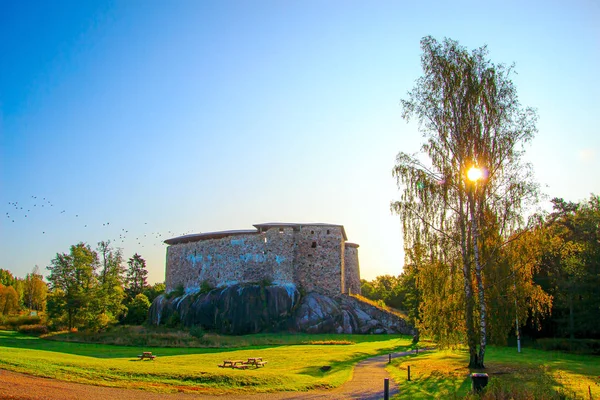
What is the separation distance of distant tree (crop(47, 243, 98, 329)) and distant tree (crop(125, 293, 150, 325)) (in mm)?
16125

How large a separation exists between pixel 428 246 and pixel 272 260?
33.1 meters

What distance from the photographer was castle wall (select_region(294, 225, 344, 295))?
5397 cm

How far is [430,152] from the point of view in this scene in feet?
77.1

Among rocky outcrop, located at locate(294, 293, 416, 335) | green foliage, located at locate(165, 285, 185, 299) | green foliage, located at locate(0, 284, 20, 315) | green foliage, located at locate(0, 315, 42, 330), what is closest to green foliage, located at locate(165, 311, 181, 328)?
green foliage, located at locate(165, 285, 185, 299)

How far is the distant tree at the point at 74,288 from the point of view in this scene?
43.2 meters

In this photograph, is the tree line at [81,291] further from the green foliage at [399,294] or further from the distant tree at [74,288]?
the green foliage at [399,294]

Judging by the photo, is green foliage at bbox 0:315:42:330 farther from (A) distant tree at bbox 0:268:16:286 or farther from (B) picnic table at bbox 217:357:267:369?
(A) distant tree at bbox 0:268:16:286

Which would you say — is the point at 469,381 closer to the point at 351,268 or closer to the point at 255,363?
the point at 255,363

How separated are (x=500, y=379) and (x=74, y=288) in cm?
3997

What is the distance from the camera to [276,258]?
176ft

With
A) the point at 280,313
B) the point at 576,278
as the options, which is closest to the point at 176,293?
the point at 280,313

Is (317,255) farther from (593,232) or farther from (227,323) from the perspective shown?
(593,232)

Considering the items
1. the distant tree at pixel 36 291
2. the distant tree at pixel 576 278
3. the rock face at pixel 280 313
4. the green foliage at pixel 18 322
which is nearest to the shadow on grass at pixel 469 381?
the distant tree at pixel 576 278

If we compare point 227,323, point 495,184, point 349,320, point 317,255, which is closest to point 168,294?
point 227,323
